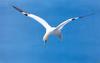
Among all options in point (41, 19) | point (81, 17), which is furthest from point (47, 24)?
point (81, 17)

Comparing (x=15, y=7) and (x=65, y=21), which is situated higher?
(x=15, y=7)

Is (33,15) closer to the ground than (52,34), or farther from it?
farther from it

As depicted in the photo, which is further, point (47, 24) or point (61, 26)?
point (47, 24)

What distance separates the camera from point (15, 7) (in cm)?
834

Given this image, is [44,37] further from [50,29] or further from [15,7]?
[15,7]

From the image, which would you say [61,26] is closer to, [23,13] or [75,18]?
[75,18]

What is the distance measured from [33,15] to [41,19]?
0.21 m

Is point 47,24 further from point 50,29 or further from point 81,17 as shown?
point 81,17

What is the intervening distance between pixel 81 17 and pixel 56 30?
25.4 inches

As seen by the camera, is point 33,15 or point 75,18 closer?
point 75,18

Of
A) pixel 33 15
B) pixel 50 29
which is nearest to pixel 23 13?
pixel 33 15

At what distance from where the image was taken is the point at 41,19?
822 centimetres

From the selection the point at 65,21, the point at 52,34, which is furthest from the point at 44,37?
the point at 65,21

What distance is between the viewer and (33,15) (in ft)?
27.3
